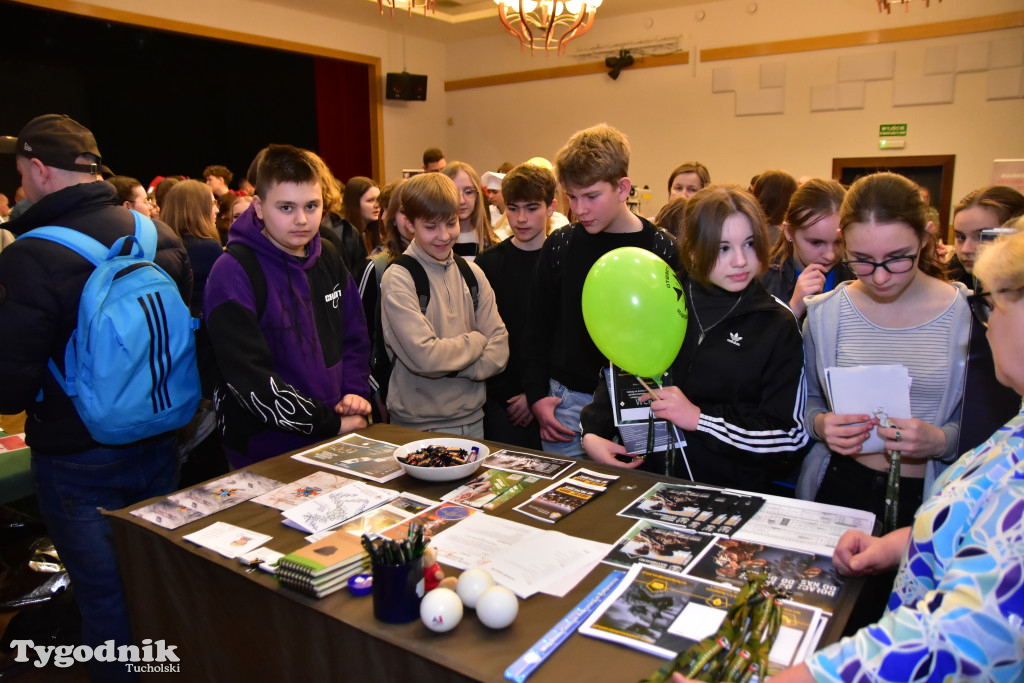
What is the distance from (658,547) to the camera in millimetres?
1279

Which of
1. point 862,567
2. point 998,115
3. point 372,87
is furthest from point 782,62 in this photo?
point 862,567

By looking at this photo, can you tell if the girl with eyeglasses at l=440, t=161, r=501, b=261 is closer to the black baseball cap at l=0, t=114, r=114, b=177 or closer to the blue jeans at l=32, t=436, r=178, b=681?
the black baseball cap at l=0, t=114, r=114, b=177

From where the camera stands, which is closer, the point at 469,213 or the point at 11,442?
the point at 11,442

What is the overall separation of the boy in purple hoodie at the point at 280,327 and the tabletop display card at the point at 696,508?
99cm

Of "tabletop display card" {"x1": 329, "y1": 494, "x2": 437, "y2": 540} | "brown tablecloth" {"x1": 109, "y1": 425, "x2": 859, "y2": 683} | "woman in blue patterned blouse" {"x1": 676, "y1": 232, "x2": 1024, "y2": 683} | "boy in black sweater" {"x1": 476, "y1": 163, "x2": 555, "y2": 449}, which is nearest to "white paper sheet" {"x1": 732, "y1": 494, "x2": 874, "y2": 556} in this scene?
"brown tablecloth" {"x1": 109, "y1": 425, "x2": 859, "y2": 683}

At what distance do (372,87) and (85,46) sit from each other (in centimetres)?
352

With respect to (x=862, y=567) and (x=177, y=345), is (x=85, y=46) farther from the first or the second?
(x=862, y=567)

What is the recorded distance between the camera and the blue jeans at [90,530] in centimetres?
186

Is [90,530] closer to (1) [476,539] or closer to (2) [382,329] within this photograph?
(2) [382,329]

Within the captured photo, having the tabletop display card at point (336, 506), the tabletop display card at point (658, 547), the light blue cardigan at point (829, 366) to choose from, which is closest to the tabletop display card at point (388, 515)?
the tabletop display card at point (336, 506)

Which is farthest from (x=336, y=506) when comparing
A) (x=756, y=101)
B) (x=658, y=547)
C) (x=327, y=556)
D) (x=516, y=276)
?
(x=756, y=101)

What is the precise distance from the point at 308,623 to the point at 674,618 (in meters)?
0.64

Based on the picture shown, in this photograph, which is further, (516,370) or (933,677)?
(516,370)

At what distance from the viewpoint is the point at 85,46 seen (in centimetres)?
772
